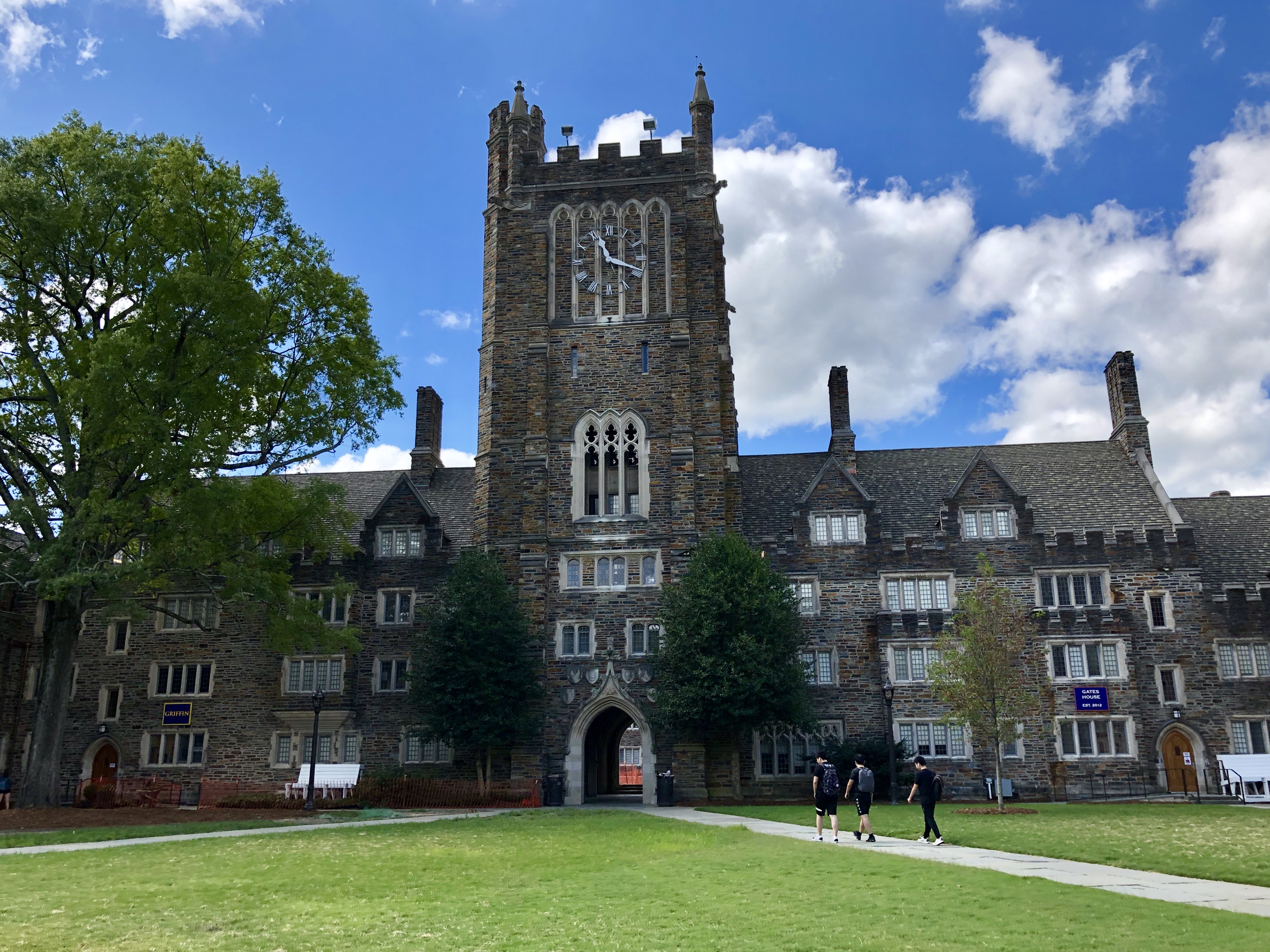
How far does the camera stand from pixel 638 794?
44625mm

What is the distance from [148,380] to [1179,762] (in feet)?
115

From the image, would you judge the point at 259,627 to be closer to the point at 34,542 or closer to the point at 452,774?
the point at 452,774

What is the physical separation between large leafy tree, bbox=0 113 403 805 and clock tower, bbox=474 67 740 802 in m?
8.74

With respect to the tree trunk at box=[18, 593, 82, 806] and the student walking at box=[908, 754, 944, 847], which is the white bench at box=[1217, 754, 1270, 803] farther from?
the tree trunk at box=[18, 593, 82, 806]

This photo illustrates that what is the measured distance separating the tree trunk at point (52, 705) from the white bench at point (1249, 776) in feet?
115

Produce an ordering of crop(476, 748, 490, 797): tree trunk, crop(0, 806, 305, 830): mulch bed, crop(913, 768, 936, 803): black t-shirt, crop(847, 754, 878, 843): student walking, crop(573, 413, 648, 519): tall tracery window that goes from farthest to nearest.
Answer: crop(573, 413, 648, 519): tall tracery window, crop(476, 748, 490, 797): tree trunk, crop(0, 806, 305, 830): mulch bed, crop(847, 754, 878, 843): student walking, crop(913, 768, 936, 803): black t-shirt

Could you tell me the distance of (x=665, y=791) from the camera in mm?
33562

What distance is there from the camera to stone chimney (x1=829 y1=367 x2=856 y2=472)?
4322 cm

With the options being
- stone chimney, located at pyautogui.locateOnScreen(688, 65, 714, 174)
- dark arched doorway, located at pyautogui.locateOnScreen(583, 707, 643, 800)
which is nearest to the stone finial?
stone chimney, located at pyautogui.locateOnScreen(688, 65, 714, 174)

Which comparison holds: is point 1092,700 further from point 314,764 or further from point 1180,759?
point 314,764

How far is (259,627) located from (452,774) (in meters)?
9.64

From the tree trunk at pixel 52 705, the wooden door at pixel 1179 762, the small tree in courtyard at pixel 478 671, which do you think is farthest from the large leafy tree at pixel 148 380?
the wooden door at pixel 1179 762

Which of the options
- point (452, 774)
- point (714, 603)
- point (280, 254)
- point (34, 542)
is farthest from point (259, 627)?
point (714, 603)

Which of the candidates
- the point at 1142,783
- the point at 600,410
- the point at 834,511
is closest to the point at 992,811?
the point at 1142,783
